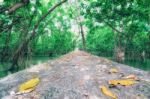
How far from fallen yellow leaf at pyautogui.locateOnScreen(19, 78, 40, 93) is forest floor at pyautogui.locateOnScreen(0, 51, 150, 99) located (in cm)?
6

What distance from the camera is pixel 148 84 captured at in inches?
183

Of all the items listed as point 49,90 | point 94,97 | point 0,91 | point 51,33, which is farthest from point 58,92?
point 51,33

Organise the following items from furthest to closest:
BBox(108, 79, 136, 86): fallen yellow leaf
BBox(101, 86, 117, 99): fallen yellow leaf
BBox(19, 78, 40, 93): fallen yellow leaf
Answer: BBox(108, 79, 136, 86): fallen yellow leaf < BBox(19, 78, 40, 93): fallen yellow leaf < BBox(101, 86, 117, 99): fallen yellow leaf

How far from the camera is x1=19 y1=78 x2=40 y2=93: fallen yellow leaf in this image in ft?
14.0

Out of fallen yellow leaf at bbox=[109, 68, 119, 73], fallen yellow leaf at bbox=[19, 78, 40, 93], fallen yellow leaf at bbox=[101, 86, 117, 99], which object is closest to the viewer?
fallen yellow leaf at bbox=[101, 86, 117, 99]

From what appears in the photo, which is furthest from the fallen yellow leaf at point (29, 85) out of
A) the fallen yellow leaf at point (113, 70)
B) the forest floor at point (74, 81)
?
the fallen yellow leaf at point (113, 70)

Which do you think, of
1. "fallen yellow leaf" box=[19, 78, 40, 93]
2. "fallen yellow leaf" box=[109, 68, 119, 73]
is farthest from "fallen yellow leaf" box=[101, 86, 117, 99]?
"fallen yellow leaf" box=[19, 78, 40, 93]

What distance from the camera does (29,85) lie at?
14.5 feet

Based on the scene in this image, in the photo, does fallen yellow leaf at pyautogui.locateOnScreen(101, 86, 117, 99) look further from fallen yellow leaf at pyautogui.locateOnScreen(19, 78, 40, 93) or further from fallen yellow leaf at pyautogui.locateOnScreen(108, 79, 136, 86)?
fallen yellow leaf at pyautogui.locateOnScreen(19, 78, 40, 93)

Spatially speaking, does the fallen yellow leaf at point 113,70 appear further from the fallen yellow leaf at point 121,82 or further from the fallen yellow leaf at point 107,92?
the fallen yellow leaf at point 107,92

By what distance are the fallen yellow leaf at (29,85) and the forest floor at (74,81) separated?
2.4 inches

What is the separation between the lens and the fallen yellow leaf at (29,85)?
4.28 metres

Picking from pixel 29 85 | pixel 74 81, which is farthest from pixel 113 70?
pixel 29 85

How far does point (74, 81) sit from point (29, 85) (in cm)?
63
